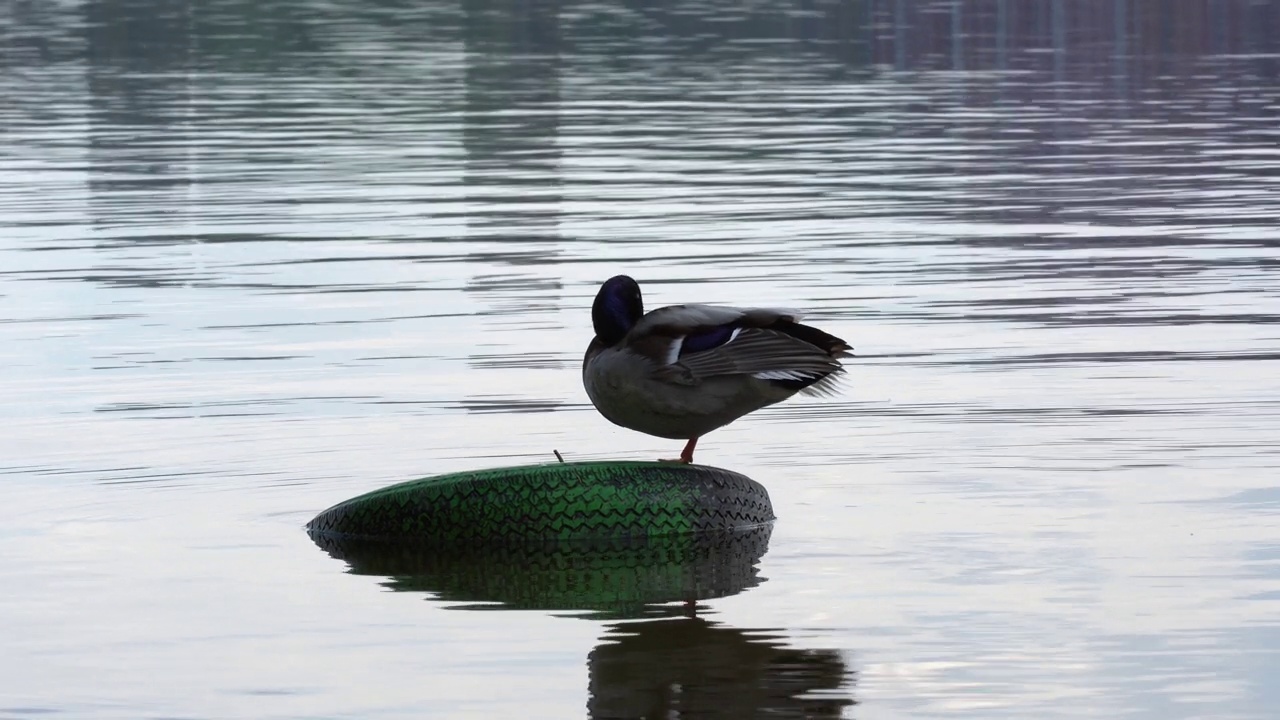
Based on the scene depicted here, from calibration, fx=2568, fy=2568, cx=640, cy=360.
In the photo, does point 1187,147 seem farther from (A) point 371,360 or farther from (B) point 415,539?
(B) point 415,539

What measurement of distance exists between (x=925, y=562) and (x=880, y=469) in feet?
6.81

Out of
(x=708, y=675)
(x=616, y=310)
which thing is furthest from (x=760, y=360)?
(x=708, y=675)

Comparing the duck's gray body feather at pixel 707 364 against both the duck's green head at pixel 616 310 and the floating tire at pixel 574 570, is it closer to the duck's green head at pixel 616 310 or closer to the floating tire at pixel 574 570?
the duck's green head at pixel 616 310

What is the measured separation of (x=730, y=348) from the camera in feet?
35.9

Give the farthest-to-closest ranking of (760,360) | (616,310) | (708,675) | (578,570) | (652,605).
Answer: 1. (616,310)
2. (760,360)
3. (578,570)
4. (652,605)
5. (708,675)

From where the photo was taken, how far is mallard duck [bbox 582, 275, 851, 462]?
10922 millimetres

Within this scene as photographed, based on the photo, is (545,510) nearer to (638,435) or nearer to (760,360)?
(760,360)

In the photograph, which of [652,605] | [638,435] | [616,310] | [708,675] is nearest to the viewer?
[708,675]

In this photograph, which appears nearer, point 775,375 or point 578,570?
point 578,570

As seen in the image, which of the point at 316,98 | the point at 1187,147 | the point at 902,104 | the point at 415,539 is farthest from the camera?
the point at 316,98

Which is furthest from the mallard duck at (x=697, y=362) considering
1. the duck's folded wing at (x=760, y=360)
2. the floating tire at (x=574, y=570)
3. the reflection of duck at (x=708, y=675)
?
the reflection of duck at (x=708, y=675)

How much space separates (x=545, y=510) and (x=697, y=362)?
98 cm

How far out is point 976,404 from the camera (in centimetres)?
1409

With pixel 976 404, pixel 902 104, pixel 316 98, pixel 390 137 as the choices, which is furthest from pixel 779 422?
pixel 316 98
